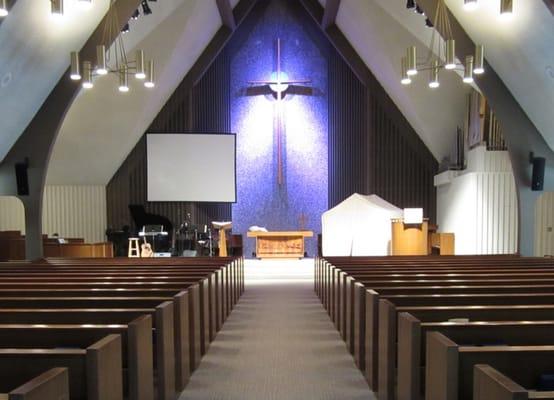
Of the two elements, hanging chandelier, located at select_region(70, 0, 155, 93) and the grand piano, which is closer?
hanging chandelier, located at select_region(70, 0, 155, 93)

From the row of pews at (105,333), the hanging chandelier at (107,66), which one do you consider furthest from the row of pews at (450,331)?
the hanging chandelier at (107,66)

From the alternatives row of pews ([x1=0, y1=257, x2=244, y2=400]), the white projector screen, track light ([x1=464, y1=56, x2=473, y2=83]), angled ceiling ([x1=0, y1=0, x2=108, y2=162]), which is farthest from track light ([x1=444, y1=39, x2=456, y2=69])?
the white projector screen

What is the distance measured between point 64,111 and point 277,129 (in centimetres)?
547

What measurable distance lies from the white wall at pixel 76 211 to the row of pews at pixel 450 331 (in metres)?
8.59

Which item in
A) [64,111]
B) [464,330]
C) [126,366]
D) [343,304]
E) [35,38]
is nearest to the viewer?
[464,330]

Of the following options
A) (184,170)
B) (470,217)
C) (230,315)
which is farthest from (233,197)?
(230,315)

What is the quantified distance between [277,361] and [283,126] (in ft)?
29.2

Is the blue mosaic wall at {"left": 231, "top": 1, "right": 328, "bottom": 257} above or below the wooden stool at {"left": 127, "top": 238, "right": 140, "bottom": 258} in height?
above

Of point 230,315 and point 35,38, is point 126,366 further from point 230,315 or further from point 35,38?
point 35,38

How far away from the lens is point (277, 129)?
11.3m

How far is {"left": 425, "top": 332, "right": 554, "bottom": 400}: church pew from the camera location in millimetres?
1440

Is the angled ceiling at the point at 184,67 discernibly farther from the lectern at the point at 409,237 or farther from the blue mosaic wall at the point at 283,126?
the lectern at the point at 409,237

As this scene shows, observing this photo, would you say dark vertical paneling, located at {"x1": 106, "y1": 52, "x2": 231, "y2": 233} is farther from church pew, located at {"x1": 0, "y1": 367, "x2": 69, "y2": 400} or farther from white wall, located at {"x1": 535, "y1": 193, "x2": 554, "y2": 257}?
church pew, located at {"x1": 0, "y1": 367, "x2": 69, "y2": 400}

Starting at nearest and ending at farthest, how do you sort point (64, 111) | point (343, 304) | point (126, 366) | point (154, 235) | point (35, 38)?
point (126, 366) < point (343, 304) < point (35, 38) < point (64, 111) < point (154, 235)
